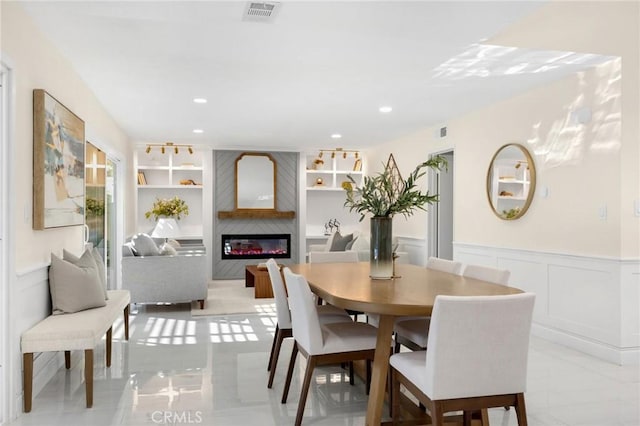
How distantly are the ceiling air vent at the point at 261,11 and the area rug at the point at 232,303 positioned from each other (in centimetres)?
368

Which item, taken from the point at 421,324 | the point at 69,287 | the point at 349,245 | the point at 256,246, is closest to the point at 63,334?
the point at 69,287

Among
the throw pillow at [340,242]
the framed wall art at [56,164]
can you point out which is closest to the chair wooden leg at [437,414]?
the framed wall art at [56,164]

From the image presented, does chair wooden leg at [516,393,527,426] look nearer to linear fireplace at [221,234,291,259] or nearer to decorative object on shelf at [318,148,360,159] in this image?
linear fireplace at [221,234,291,259]

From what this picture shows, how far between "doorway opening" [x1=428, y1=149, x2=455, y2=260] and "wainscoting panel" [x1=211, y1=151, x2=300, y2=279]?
306 centimetres

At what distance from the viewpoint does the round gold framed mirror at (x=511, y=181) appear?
15.8ft

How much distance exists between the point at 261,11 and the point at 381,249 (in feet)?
5.33

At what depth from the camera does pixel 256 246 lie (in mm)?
9195

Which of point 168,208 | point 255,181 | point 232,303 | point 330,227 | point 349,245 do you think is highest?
point 255,181

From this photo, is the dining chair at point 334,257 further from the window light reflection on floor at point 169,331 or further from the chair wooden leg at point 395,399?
the chair wooden leg at point 395,399

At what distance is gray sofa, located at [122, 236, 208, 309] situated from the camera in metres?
5.66

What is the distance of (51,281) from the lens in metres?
3.34

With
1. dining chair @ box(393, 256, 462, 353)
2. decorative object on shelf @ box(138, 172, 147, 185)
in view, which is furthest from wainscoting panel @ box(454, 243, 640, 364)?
decorative object on shelf @ box(138, 172, 147, 185)

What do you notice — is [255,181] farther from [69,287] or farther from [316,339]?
[316,339]

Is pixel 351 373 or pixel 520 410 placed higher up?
pixel 520 410
